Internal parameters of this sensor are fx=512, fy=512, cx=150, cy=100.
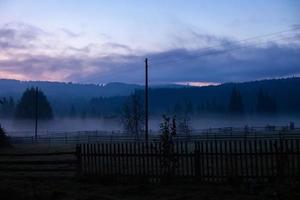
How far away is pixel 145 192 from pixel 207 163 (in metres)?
2.92

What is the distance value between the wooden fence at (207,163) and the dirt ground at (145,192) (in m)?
0.72

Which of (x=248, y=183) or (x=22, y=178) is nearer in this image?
(x=248, y=183)

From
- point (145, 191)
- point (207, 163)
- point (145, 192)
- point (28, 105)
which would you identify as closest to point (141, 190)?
point (145, 191)

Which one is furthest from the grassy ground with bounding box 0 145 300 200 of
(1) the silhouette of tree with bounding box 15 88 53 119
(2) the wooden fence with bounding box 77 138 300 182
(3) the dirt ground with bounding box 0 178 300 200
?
(1) the silhouette of tree with bounding box 15 88 53 119

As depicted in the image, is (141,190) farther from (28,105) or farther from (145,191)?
(28,105)

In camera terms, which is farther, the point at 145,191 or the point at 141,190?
the point at 141,190

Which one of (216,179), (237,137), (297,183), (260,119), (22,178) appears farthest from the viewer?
(260,119)

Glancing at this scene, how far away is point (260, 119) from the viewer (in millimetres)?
182625

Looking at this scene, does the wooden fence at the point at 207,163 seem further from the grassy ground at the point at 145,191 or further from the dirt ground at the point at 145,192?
the dirt ground at the point at 145,192

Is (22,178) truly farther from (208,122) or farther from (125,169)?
(208,122)

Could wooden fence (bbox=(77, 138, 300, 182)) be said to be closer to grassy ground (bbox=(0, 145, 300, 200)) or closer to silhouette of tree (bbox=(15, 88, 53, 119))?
grassy ground (bbox=(0, 145, 300, 200))

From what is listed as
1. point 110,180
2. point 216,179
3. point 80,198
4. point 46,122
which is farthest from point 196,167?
point 46,122

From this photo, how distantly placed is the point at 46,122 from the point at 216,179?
147 meters

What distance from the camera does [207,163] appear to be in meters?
17.5
